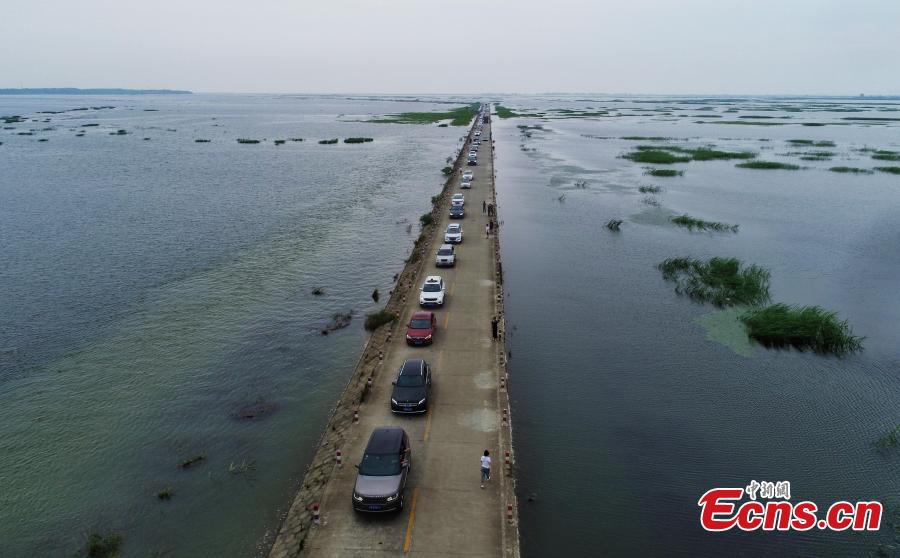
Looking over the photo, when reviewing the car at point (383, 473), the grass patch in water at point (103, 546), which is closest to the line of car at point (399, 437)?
the car at point (383, 473)

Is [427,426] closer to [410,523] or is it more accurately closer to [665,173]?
[410,523]

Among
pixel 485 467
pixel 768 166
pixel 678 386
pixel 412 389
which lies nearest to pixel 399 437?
pixel 485 467

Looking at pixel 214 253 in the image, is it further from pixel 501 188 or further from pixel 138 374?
pixel 501 188

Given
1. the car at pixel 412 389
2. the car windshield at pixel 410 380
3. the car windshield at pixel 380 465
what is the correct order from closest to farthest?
1. the car windshield at pixel 380 465
2. the car at pixel 412 389
3. the car windshield at pixel 410 380

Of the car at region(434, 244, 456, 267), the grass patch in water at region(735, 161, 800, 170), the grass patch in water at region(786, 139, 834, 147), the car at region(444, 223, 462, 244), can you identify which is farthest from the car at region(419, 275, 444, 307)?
the grass patch in water at region(786, 139, 834, 147)

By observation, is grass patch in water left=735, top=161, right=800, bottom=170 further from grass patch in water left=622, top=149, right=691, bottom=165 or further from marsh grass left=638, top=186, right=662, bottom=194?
marsh grass left=638, top=186, right=662, bottom=194

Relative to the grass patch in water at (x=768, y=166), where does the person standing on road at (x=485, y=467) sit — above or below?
below

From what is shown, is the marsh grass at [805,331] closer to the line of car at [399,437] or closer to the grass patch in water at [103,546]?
the line of car at [399,437]
